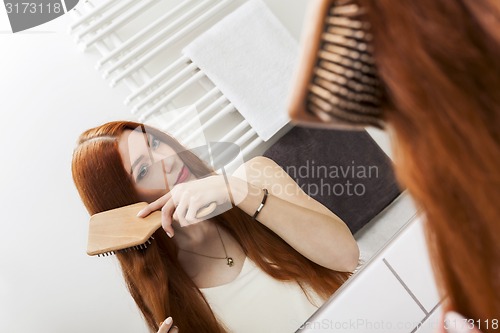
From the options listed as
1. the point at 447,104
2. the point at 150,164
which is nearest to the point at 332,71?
the point at 447,104

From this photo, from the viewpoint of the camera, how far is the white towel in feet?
2.95

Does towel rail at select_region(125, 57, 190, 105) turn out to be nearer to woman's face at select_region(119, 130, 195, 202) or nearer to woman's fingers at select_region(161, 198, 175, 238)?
woman's face at select_region(119, 130, 195, 202)

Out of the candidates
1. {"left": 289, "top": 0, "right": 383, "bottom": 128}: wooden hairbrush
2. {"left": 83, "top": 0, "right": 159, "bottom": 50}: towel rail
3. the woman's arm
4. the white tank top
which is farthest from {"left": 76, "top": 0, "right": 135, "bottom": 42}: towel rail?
{"left": 289, "top": 0, "right": 383, "bottom": 128}: wooden hairbrush

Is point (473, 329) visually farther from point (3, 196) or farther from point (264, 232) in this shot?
point (3, 196)

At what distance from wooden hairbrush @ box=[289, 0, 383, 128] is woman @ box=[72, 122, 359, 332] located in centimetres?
51

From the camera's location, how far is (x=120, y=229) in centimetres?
78

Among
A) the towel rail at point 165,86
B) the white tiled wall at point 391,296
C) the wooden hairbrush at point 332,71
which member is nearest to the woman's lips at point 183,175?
the towel rail at point 165,86

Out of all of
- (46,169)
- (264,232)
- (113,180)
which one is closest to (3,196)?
(46,169)

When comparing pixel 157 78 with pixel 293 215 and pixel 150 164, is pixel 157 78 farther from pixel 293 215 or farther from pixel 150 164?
pixel 293 215

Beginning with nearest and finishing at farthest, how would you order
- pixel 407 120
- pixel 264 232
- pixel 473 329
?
pixel 407 120 → pixel 473 329 → pixel 264 232

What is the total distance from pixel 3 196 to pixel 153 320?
1.09ft

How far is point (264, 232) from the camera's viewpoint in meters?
0.90

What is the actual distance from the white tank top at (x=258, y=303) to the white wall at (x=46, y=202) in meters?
0.17

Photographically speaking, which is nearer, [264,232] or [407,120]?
[407,120]
